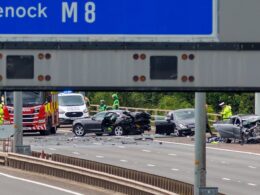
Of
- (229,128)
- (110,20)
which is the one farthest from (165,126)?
(110,20)

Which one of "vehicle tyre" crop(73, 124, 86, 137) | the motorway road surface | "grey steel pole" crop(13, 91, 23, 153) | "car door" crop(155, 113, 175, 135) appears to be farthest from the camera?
"vehicle tyre" crop(73, 124, 86, 137)

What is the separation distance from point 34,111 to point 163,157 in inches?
530

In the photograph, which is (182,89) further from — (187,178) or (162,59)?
(187,178)

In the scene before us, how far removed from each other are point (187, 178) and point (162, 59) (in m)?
22.0

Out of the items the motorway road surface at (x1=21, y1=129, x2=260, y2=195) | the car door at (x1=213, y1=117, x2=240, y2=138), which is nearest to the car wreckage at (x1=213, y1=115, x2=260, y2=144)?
the car door at (x1=213, y1=117, x2=240, y2=138)

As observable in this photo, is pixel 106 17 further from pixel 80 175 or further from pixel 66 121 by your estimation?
pixel 66 121

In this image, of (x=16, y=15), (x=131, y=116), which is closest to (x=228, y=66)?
(x=16, y=15)

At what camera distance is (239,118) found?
46.0 m

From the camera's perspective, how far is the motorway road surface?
33.8m

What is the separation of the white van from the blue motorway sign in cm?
4891

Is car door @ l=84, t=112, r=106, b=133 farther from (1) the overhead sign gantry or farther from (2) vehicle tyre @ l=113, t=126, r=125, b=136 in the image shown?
(1) the overhead sign gantry

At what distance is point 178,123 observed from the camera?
51.8 m

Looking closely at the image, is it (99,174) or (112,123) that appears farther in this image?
(112,123)

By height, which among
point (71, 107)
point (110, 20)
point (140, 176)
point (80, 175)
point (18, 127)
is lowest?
point (80, 175)
